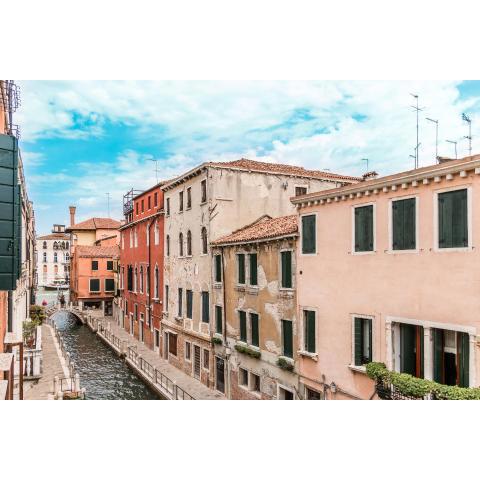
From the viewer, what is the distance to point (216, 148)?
249 inches

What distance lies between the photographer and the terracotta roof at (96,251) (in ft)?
32.0

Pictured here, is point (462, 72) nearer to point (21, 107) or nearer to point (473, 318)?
point (473, 318)

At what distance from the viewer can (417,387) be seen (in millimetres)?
4375

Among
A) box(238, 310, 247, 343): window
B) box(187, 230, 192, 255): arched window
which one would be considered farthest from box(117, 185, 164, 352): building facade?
box(238, 310, 247, 343): window

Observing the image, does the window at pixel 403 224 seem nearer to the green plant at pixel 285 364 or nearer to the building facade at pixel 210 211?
the green plant at pixel 285 364

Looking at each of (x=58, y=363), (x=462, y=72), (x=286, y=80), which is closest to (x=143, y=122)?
(x=286, y=80)

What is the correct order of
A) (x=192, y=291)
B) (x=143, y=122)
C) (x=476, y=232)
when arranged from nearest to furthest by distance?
1. (x=476, y=232)
2. (x=143, y=122)
3. (x=192, y=291)

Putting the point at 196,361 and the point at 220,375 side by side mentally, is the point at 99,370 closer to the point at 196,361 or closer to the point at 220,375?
the point at 196,361

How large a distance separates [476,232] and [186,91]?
3.98 m

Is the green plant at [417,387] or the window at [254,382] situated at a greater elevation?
the green plant at [417,387]

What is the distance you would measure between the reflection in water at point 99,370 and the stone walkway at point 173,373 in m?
0.79

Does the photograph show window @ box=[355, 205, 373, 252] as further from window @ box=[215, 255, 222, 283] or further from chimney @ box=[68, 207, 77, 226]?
chimney @ box=[68, 207, 77, 226]

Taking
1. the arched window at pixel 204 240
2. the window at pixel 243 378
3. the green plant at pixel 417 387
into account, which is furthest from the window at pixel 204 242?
the green plant at pixel 417 387

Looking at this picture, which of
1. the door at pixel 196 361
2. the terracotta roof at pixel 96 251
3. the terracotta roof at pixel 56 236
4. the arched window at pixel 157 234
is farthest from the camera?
the arched window at pixel 157 234
